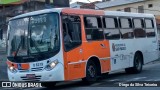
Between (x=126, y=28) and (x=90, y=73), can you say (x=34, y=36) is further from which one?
(x=126, y=28)

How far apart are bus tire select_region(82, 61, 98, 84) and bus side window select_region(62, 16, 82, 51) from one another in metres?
1.06

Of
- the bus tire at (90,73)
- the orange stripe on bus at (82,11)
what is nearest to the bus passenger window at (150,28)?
the orange stripe on bus at (82,11)

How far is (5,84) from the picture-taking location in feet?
39.7

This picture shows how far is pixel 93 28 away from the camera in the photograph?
1459 centimetres

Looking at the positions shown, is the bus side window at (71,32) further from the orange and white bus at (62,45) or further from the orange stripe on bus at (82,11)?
the orange stripe on bus at (82,11)

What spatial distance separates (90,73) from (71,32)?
1.86 m

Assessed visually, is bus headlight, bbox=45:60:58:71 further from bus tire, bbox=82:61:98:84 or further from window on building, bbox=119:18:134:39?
window on building, bbox=119:18:134:39

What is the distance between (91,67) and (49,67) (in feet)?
7.43

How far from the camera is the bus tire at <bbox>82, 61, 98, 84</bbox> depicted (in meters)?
13.8

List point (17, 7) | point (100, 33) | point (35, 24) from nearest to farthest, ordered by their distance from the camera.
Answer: point (35, 24), point (100, 33), point (17, 7)

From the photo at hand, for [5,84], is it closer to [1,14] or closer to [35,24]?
[35,24]

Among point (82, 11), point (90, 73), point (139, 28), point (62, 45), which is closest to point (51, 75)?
point (62, 45)

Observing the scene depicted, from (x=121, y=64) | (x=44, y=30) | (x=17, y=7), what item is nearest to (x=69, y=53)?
(x=44, y=30)

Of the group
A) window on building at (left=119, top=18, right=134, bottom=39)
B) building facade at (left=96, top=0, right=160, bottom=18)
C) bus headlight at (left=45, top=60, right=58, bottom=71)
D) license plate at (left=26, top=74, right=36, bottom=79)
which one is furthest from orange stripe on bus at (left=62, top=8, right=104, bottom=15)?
building facade at (left=96, top=0, right=160, bottom=18)
